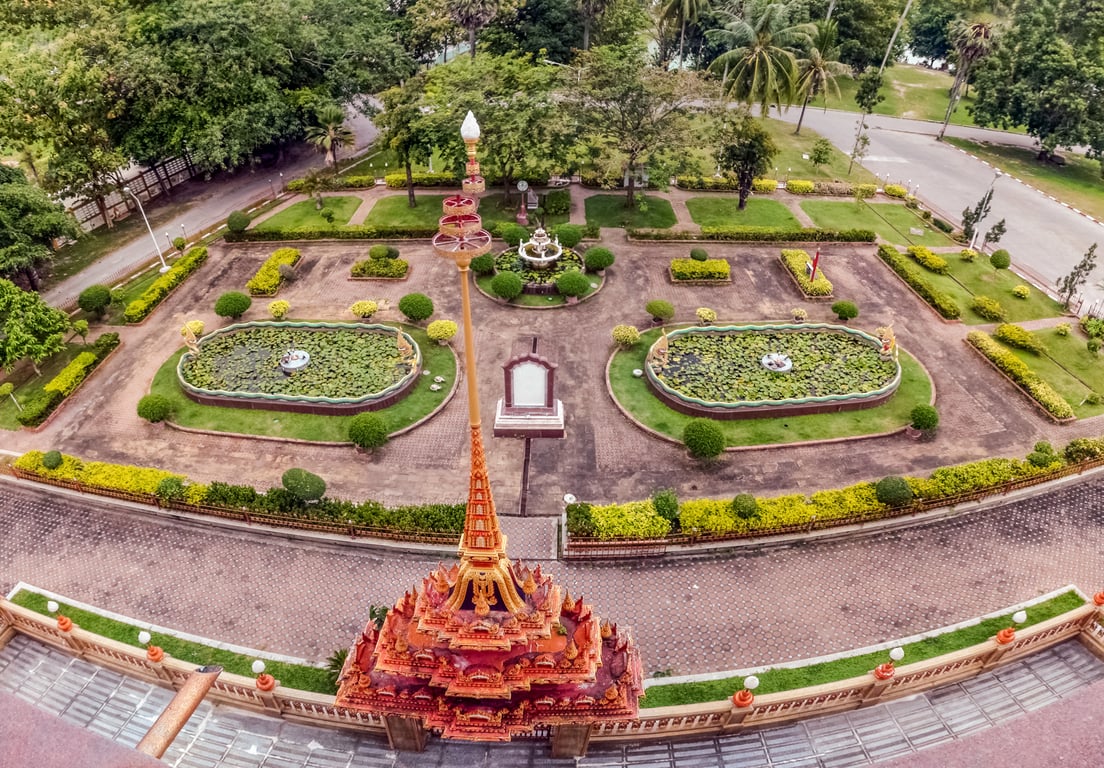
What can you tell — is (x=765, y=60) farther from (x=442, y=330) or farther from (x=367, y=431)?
(x=367, y=431)

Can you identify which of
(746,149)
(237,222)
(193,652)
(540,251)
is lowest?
(193,652)

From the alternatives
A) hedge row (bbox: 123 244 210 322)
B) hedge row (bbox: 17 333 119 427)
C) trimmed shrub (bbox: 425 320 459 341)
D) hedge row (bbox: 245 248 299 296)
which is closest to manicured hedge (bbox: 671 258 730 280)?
trimmed shrub (bbox: 425 320 459 341)

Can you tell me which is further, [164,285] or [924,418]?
[164,285]

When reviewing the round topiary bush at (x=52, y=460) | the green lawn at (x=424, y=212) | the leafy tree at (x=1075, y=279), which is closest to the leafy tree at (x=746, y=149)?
the green lawn at (x=424, y=212)

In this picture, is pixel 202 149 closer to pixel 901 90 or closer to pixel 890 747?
pixel 890 747

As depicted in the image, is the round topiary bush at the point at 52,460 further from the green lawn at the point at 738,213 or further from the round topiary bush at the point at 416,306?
the green lawn at the point at 738,213

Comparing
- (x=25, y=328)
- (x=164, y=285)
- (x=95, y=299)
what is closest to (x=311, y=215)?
(x=164, y=285)

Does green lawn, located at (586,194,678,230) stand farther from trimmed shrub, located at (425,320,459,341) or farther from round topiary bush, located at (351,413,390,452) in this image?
round topiary bush, located at (351,413,390,452)
